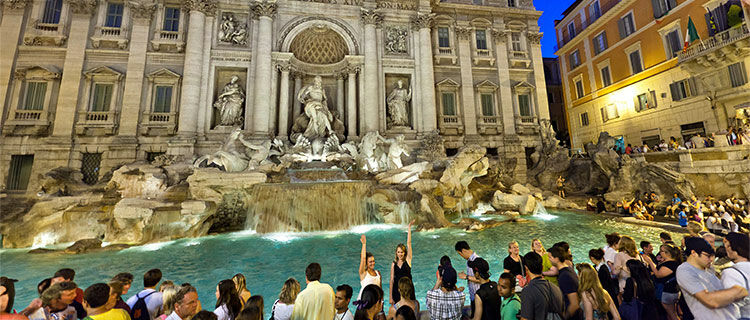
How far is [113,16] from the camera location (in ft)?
47.6

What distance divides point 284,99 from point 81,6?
35.8 ft

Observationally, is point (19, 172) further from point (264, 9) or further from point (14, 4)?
point (264, 9)

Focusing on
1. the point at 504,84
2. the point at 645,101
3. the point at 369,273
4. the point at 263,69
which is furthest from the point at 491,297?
the point at 645,101

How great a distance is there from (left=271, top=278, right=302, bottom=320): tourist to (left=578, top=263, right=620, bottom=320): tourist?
2274mm

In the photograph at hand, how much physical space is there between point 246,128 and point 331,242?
31.7ft

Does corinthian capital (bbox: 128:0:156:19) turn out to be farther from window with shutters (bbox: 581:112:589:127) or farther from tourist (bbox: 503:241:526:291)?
window with shutters (bbox: 581:112:589:127)

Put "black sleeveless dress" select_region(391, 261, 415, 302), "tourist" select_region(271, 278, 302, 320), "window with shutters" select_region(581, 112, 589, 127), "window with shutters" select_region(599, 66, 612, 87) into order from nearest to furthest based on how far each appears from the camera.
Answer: "tourist" select_region(271, 278, 302, 320)
"black sleeveless dress" select_region(391, 261, 415, 302)
"window with shutters" select_region(599, 66, 612, 87)
"window with shutters" select_region(581, 112, 589, 127)

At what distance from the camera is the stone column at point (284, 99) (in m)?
14.4

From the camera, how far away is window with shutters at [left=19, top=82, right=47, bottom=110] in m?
13.2

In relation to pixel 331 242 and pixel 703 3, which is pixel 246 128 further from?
pixel 703 3

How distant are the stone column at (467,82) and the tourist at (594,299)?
15.3 m

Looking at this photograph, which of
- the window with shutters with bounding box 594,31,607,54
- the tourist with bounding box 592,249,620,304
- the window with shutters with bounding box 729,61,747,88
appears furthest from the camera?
the window with shutters with bounding box 594,31,607,54

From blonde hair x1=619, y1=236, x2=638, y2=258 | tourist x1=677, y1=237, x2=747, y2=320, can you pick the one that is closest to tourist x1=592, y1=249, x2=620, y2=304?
blonde hair x1=619, y1=236, x2=638, y2=258

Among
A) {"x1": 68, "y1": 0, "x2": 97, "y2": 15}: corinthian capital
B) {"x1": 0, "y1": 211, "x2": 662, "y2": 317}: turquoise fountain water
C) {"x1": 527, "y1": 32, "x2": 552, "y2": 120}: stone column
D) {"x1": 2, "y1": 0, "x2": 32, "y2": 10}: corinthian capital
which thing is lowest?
{"x1": 0, "y1": 211, "x2": 662, "y2": 317}: turquoise fountain water
